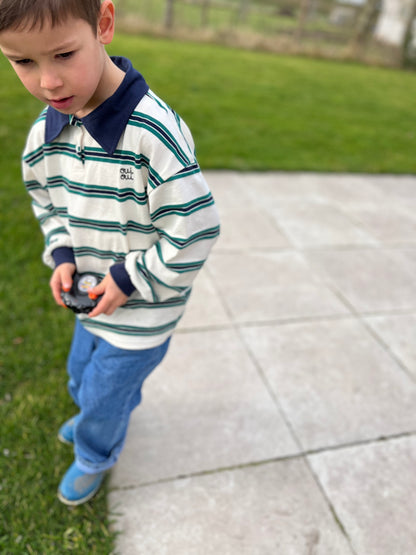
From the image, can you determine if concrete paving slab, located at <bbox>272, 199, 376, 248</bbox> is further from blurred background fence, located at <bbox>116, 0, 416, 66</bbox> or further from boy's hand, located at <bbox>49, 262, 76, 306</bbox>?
blurred background fence, located at <bbox>116, 0, 416, 66</bbox>

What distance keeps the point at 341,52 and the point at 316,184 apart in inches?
513

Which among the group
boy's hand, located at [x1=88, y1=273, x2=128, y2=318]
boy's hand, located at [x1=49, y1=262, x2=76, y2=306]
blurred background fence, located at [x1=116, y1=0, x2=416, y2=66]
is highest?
boy's hand, located at [x1=88, y1=273, x2=128, y2=318]

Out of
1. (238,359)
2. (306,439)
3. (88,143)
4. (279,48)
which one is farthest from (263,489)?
(279,48)

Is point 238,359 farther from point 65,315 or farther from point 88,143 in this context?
point 88,143

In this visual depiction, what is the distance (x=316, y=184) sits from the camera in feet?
17.0

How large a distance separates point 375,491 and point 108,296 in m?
1.42

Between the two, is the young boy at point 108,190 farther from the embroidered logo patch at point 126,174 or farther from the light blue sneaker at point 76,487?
the light blue sneaker at point 76,487

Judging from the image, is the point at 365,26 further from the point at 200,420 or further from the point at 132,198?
the point at 132,198

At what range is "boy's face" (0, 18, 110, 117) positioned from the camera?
980mm

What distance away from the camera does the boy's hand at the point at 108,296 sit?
135 cm

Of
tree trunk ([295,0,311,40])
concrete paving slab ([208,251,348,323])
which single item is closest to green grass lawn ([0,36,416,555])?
concrete paving slab ([208,251,348,323])

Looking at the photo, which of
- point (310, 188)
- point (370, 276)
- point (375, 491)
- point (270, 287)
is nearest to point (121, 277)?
point (375, 491)

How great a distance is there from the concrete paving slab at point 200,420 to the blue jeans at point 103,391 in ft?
0.96

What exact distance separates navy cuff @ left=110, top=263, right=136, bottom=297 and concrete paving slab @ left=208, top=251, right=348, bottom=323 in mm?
1651
